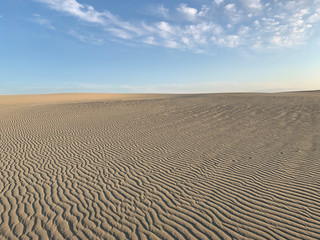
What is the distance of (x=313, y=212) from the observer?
15.5 feet

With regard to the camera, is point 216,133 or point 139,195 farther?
point 216,133

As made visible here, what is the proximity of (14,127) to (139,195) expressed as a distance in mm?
14877

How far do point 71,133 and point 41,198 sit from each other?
346 inches

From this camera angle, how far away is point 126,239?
13.4 ft

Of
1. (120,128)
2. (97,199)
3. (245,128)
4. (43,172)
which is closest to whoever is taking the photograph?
(97,199)

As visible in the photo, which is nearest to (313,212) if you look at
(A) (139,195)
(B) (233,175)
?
(B) (233,175)

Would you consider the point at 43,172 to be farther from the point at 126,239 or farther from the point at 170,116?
the point at 170,116

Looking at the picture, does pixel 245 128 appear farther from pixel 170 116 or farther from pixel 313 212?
pixel 313 212

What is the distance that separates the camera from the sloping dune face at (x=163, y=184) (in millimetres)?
4383

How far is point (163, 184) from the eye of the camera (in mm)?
6465

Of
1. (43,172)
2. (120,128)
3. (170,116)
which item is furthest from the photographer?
(170,116)

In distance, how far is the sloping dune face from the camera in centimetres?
438

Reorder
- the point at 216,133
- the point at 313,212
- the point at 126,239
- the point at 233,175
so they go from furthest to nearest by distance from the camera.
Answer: the point at 216,133 < the point at 233,175 < the point at 313,212 < the point at 126,239

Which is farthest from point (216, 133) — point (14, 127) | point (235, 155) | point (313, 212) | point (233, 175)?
point (14, 127)
